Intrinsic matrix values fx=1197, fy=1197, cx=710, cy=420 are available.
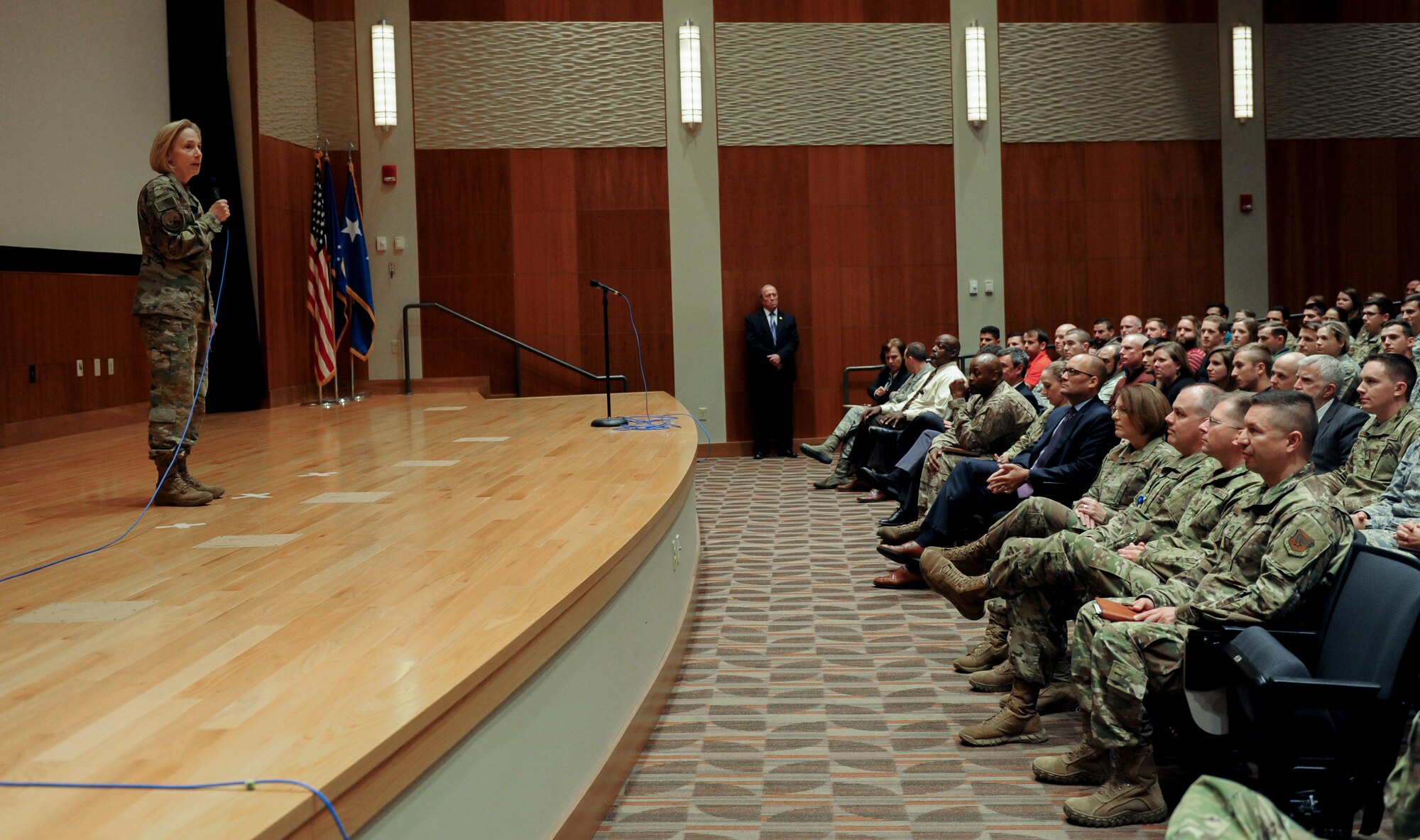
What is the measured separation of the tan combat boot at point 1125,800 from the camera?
→ 9.82 feet

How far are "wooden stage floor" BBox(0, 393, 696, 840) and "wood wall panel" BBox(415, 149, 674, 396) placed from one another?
4950mm

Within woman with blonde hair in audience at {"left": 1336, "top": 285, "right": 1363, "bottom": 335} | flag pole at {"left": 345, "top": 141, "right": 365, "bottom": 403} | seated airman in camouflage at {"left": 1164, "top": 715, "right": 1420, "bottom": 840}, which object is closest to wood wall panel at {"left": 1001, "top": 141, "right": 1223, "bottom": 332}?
woman with blonde hair in audience at {"left": 1336, "top": 285, "right": 1363, "bottom": 335}

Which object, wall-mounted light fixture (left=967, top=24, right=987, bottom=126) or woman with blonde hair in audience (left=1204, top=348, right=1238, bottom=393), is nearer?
woman with blonde hair in audience (left=1204, top=348, right=1238, bottom=393)

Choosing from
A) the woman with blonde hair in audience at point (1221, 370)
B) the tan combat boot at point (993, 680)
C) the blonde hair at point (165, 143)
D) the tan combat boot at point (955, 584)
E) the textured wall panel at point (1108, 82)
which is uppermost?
the textured wall panel at point (1108, 82)

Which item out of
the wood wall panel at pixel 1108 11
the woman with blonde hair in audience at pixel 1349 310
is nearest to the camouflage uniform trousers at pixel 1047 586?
the woman with blonde hair in audience at pixel 1349 310

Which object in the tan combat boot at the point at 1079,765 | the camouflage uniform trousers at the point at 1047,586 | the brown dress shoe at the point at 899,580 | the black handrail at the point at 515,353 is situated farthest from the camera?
the black handrail at the point at 515,353

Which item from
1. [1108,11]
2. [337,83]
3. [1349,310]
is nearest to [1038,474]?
[1349,310]

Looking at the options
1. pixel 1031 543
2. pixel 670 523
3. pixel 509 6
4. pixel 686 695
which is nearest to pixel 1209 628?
pixel 1031 543

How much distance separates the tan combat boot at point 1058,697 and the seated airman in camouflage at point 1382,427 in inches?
54.1

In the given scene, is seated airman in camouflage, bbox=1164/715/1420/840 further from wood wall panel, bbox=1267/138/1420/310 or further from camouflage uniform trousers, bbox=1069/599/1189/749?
wood wall panel, bbox=1267/138/1420/310

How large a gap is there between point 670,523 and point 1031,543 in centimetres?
160

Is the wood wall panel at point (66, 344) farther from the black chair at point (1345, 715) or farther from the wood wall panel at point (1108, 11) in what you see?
the wood wall panel at point (1108, 11)

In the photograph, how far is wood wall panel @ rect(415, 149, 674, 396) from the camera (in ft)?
36.5

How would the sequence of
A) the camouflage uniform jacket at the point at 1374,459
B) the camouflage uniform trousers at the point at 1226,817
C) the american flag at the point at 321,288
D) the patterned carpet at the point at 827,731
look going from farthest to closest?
the american flag at the point at 321,288
the camouflage uniform jacket at the point at 1374,459
the patterned carpet at the point at 827,731
the camouflage uniform trousers at the point at 1226,817
